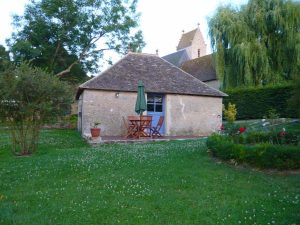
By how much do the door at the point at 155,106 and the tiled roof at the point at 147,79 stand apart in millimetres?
749

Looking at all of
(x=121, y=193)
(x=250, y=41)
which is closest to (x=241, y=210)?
(x=121, y=193)

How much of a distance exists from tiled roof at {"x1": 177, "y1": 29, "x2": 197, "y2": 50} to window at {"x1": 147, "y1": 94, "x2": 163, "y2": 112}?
34554mm

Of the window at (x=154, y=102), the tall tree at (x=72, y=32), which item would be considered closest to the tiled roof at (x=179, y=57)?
the tall tree at (x=72, y=32)

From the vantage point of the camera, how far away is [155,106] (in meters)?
19.6

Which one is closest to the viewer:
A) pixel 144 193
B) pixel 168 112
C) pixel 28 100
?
pixel 144 193

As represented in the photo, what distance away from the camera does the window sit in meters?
19.6

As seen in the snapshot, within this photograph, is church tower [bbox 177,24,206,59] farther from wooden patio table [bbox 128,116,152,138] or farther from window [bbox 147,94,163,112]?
wooden patio table [bbox 128,116,152,138]

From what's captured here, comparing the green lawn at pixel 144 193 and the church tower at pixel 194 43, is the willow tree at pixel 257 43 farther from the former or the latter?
the church tower at pixel 194 43

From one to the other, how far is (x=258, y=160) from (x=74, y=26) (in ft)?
97.7

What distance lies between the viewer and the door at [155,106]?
1945 cm

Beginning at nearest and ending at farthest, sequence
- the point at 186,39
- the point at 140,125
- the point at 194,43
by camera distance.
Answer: the point at 140,125
the point at 194,43
the point at 186,39

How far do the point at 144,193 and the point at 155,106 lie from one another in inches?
539

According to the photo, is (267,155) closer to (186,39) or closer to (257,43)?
(257,43)

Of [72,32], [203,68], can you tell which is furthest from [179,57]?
[72,32]
